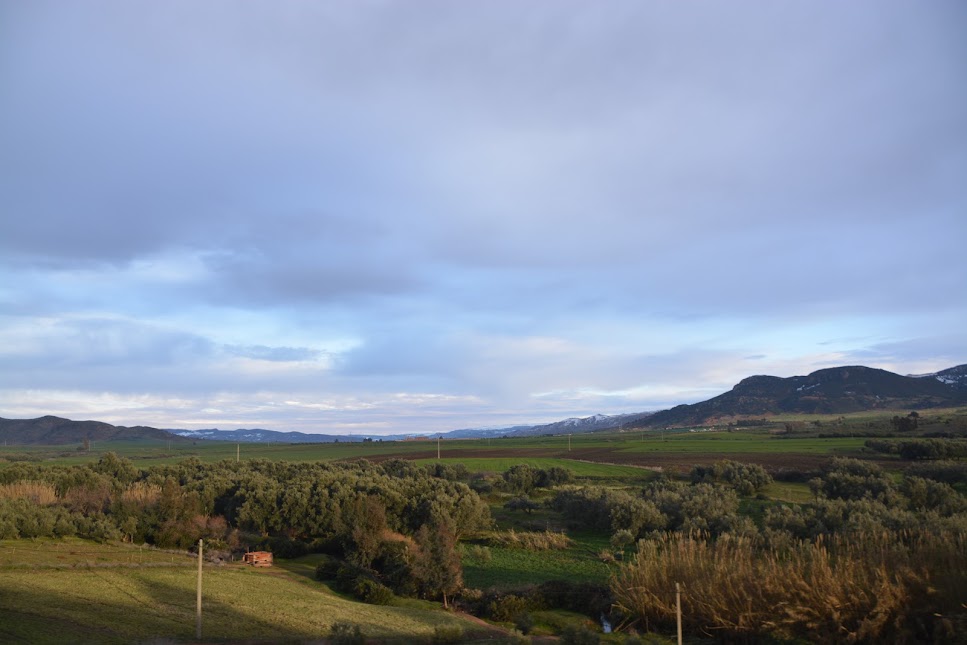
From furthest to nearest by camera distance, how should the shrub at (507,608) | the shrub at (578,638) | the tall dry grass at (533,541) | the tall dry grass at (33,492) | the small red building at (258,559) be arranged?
the tall dry grass at (33,492) < the tall dry grass at (533,541) < the small red building at (258,559) < the shrub at (507,608) < the shrub at (578,638)

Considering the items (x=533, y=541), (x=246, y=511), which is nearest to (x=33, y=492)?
(x=246, y=511)

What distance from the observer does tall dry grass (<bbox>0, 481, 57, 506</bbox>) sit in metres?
34.9

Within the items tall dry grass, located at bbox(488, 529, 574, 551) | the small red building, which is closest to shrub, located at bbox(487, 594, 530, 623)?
tall dry grass, located at bbox(488, 529, 574, 551)

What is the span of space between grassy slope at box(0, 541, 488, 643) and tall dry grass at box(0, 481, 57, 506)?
37.9ft

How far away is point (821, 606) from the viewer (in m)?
14.7

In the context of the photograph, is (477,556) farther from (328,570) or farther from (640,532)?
(640,532)

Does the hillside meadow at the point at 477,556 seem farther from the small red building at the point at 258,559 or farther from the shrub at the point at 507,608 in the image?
the small red building at the point at 258,559

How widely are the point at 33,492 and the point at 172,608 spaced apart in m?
24.9

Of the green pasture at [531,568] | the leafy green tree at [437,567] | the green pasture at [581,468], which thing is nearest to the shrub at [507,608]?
the green pasture at [531,568]

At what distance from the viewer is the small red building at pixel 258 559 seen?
2745cm

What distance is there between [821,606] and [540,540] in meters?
19.3

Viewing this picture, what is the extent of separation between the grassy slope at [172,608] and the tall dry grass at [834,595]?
24.5 ft

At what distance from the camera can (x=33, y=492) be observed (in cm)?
3669

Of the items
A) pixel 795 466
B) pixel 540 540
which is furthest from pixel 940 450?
pixel 540 540
